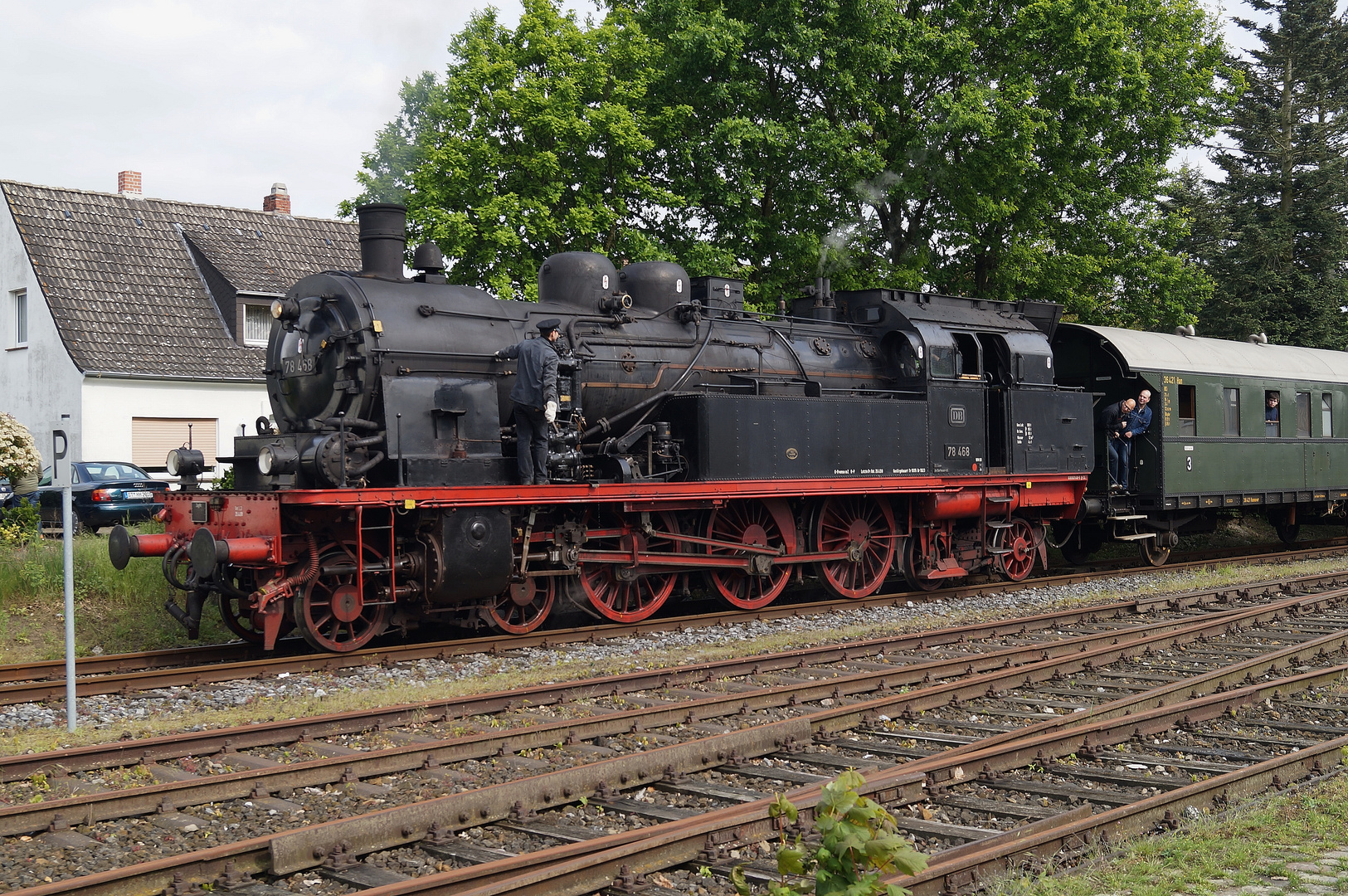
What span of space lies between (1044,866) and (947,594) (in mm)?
10457

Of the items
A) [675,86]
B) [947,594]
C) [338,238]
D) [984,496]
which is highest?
[675,86]

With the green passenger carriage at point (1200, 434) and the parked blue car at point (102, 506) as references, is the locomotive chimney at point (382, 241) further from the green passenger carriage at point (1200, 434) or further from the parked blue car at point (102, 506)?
the green passenger carriage at point (1200, 434)

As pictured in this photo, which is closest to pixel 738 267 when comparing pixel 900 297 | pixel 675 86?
pixel 675 86

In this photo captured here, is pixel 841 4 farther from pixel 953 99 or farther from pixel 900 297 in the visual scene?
pixel 900 297

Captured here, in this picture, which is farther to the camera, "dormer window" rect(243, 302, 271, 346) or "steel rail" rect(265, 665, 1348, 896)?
"dormer window" rect(243, 302, 271, 346)

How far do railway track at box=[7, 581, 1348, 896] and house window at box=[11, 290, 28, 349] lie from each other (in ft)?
73.9

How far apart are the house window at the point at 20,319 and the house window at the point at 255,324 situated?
15.4ft

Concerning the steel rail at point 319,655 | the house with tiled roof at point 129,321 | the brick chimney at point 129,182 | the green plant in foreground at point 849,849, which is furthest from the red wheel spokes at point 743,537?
the brick chimney at point 129,182

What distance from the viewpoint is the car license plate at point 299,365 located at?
36.5 ft

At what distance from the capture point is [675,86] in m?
24.2

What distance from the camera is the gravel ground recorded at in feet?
28.4

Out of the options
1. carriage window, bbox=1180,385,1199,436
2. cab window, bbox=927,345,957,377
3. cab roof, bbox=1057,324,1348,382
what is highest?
cab roof, bbox=1057,324,1348,382

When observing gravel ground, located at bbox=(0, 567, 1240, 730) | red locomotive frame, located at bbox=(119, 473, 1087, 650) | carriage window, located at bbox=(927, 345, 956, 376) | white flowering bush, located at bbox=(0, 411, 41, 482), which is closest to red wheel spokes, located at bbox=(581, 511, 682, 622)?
red locomotive frame, located at bbox=(119, 473, 1087, 650)

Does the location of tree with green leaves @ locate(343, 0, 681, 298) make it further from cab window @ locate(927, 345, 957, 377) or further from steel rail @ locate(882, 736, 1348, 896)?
steel rail @ locate(882, 736, 1348, 896)
